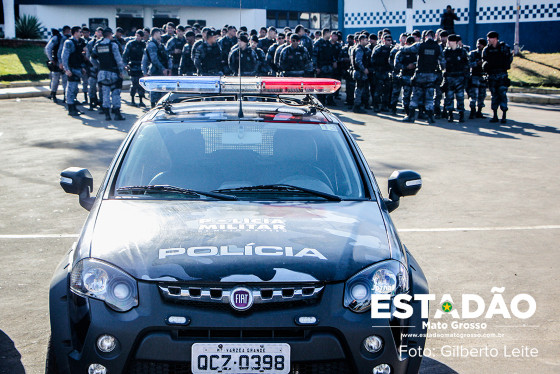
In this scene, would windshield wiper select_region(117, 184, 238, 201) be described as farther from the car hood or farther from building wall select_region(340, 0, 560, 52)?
building wall select_region(340, 0, 560, 52)

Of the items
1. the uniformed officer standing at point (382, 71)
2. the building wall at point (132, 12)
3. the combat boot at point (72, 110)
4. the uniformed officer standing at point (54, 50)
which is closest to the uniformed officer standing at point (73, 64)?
the combat boot at point (72, 110)

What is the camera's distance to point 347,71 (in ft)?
64.6

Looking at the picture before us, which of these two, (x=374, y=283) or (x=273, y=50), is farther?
(x=273, y=50)

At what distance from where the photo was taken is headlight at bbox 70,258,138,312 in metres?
3.09

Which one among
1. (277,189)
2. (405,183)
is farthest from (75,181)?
(405,183)

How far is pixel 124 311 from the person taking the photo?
121 inches

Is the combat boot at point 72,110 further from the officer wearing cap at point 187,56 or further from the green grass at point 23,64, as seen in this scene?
the green grass at point 23,64

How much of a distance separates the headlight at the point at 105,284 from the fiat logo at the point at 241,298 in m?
0.41

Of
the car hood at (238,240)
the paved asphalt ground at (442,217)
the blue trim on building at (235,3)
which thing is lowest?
the paved asphalt ground at (442,217)

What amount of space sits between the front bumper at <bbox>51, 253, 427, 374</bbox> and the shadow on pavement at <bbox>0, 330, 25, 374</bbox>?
3.38 feet

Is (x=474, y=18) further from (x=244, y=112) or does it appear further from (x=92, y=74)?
(x=244, y=112)

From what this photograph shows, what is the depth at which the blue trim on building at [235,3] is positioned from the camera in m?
A: 39.6

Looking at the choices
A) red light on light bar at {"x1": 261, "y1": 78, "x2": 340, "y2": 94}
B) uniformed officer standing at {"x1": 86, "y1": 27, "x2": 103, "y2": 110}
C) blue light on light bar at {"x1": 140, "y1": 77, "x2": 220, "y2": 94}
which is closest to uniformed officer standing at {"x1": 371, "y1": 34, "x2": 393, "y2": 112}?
uniformed officer standing at {"x1": 86, "y1": 27, "x2": 103, "y2": 110}

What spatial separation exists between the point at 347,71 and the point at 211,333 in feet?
56.4
